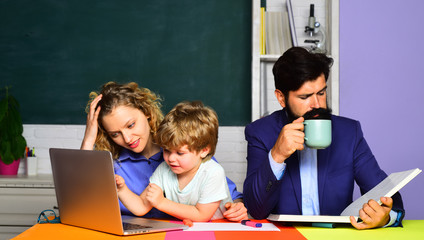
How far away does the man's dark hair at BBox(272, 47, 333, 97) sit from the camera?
1.66 metres

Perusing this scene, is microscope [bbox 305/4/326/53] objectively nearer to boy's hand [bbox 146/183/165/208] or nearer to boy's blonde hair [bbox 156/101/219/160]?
boy's blonde hair [bbox 156/101/219/160]

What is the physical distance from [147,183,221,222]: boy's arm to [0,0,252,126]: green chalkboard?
5.80 feet

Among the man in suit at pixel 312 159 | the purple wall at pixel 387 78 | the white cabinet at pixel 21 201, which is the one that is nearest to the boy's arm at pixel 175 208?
the man in suit at pixel 312 159

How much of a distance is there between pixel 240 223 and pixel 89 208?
1.45ft

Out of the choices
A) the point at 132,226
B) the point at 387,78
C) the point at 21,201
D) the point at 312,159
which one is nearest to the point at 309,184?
the point at 312,159

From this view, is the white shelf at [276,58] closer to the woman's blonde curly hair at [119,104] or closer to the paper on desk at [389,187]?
the woman's blonde curly hair at [119,104]

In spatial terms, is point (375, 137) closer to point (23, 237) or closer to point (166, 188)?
point (166, 188)

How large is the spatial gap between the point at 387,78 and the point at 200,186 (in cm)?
183

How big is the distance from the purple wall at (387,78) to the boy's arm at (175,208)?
1.71m

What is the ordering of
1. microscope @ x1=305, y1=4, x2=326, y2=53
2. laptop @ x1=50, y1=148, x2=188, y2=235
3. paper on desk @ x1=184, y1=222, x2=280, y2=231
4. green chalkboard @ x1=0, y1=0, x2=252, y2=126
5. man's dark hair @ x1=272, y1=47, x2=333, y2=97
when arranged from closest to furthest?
1. laptop @ x1=50, y1=148, x2=188, y2=235
2. paper on desk @ x1=184, y1=222, x2=280, y2=231
3. man's dark hair @ x1=272, y1=47, x2=333, y2=97
4. microscope @ x1=305, y1=4, x2=326, y2=53
5. green chalkboard @ x1=0, y1=0, x2=252, y2=126

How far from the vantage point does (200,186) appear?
4.93 ft

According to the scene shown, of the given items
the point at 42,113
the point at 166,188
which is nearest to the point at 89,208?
the point at 166,188

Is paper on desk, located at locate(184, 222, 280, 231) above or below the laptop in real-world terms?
below

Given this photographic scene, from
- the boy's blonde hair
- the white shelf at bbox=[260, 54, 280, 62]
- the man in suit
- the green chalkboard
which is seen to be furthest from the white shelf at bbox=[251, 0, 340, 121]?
the boy's blonde hair
